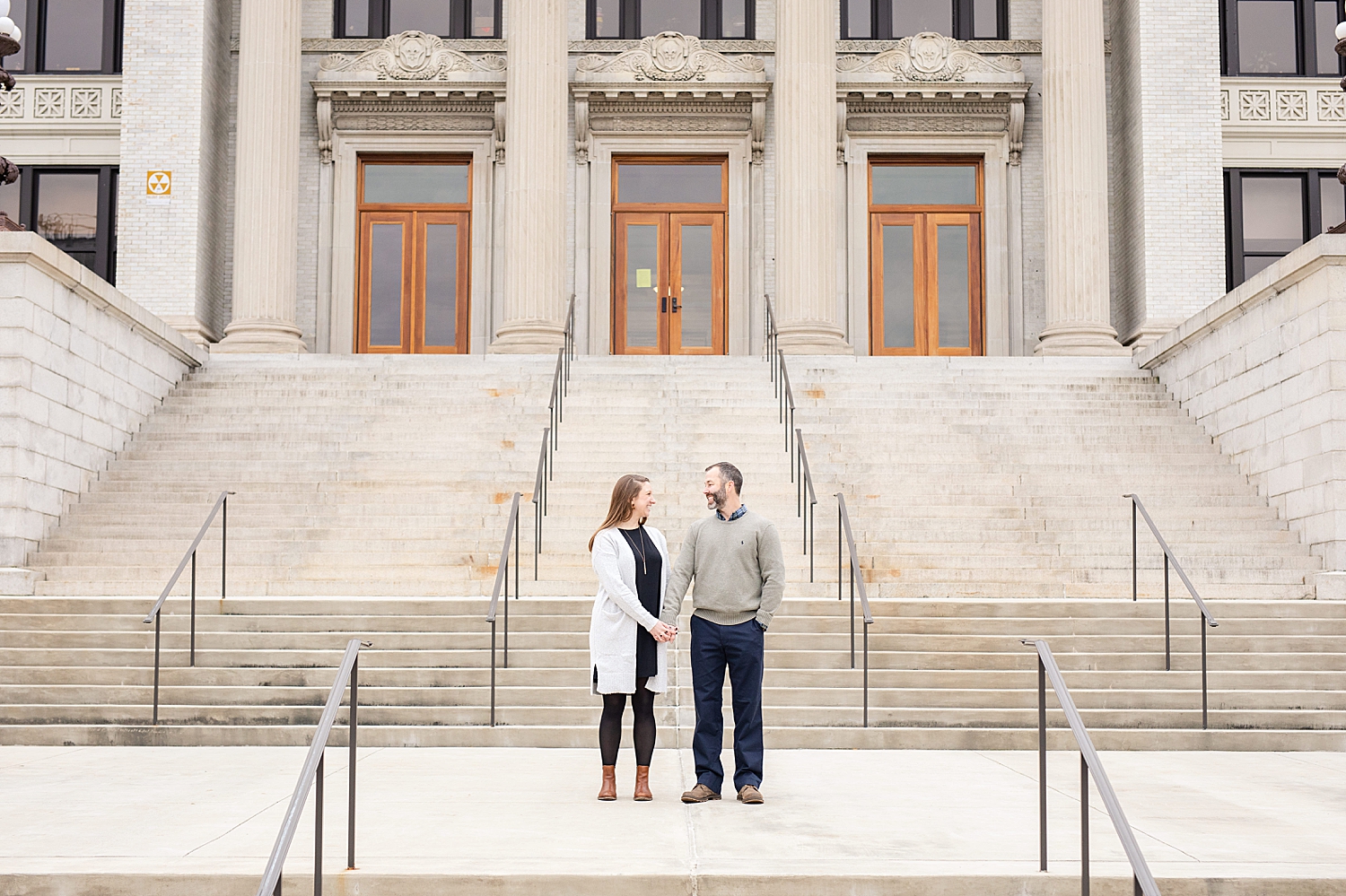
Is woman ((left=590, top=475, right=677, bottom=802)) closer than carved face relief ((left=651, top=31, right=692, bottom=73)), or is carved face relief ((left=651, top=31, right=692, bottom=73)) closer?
woman ((left=590, top=475, right=677, bottom=802))

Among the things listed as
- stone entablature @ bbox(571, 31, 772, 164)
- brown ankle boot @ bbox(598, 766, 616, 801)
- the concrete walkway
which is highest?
stone entablature @ bbox(571, 31, 772, 164)

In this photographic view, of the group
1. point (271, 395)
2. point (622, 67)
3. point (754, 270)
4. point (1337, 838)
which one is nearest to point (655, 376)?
point (271, 395)

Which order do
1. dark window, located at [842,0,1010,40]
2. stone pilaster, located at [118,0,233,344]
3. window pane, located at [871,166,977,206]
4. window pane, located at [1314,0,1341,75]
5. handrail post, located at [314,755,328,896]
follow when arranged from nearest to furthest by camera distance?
1. handrail post, located at [314,755,328,896]
2. stone pilaster, located at [118,0,233,344]
3. window pane, located at [1314,0,1341,75]
4. window pane, located at [871,166,977,206]
5. dark window, located at [842,0,1010,40]

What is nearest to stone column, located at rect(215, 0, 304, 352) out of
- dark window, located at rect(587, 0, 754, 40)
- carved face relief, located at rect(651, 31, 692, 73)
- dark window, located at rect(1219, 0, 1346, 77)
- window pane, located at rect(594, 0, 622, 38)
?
window pane, located at rect(594, 0, 622, 38)

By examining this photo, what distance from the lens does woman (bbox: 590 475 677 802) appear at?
7191 millimetres

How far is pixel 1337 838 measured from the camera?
6.49 metres

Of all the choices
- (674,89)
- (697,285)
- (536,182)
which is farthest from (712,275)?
(536,182)

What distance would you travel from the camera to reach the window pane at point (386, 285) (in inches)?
1059

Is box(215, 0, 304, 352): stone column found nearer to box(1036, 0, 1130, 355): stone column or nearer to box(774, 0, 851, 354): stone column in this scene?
box(774, 0, 851, 354): stone column

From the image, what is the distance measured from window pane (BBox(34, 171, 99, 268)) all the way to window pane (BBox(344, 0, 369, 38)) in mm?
5735

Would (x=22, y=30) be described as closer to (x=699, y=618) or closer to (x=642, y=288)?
(x=642, y=288)

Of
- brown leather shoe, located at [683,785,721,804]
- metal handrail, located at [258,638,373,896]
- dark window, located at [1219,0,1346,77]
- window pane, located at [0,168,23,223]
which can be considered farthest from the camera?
dark window, located at [1219,0,1346,77]

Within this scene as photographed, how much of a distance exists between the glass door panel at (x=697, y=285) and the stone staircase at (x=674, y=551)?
19.1 ft

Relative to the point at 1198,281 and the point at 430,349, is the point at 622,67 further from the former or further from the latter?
the point at 1198,281
